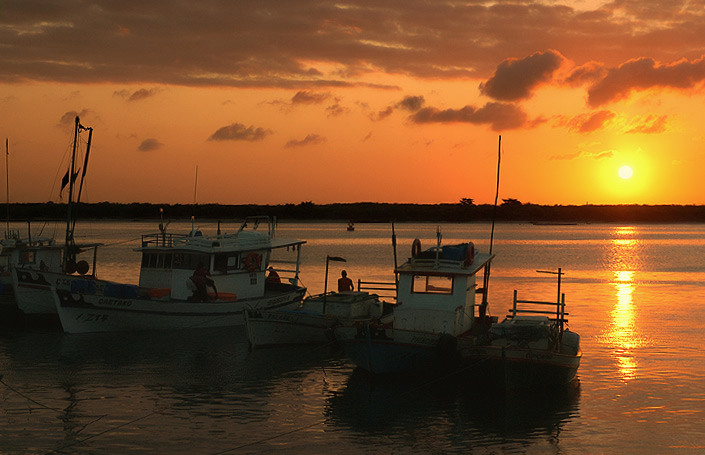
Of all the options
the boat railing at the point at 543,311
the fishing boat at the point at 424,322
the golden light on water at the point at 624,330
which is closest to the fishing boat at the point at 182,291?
the fishing boat at the point at 424,322

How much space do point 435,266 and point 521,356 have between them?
14.3ft

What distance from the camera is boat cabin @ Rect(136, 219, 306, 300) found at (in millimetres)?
35281

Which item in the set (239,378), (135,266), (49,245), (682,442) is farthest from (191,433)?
(135,266)

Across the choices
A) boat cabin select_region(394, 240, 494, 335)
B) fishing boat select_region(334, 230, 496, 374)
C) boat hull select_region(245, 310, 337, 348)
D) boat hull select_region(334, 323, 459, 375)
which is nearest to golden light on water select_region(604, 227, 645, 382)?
fishing boat select_region(334, 230, 496, 374)

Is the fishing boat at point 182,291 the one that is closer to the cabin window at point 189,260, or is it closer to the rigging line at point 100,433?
the cabin window at point 189,260

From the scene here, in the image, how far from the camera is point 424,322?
85.3ft

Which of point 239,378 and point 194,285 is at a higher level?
point 194,285

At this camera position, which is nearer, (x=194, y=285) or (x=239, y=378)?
(x=239, y=378)

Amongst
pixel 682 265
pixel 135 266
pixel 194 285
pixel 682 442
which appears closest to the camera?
pixel 682 442

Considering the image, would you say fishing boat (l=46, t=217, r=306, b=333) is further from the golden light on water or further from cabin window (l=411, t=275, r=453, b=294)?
the golden light on water

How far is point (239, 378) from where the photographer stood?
26.4 m

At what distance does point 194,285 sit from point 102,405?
12493mm

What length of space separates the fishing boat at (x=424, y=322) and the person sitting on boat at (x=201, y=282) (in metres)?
8.33

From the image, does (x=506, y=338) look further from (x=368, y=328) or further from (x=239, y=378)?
(x=239, y=378)
